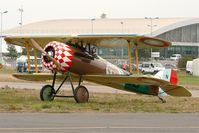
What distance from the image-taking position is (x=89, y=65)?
60.3ft

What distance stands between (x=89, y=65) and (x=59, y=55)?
1518 millimetres

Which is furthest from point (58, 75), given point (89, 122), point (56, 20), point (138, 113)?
point (56, 20)

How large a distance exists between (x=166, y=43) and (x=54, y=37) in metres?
4.12

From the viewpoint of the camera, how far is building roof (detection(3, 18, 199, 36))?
11571 centimetres

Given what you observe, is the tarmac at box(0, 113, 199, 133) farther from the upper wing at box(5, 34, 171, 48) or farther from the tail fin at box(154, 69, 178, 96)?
the tail fin at box(154, 69, 178, 96)

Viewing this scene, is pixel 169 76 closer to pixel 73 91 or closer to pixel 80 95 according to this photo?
pixel 80 95

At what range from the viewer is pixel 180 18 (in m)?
123

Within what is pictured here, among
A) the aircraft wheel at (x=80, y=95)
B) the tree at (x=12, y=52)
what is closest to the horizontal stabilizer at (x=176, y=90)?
the aircraft wheel at (x=80, y=95)

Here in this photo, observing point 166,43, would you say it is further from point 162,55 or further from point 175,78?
point 162,55

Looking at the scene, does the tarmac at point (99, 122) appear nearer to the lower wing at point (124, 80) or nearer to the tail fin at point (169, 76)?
the lower wing at point (124, 80)

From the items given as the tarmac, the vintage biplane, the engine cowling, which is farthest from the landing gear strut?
the tarmac

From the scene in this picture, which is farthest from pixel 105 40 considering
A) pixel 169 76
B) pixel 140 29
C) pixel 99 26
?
pixel 99 26

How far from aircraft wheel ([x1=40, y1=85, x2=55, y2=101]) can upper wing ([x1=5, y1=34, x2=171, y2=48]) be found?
5.87ft

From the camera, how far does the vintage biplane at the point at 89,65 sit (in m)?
17.5
